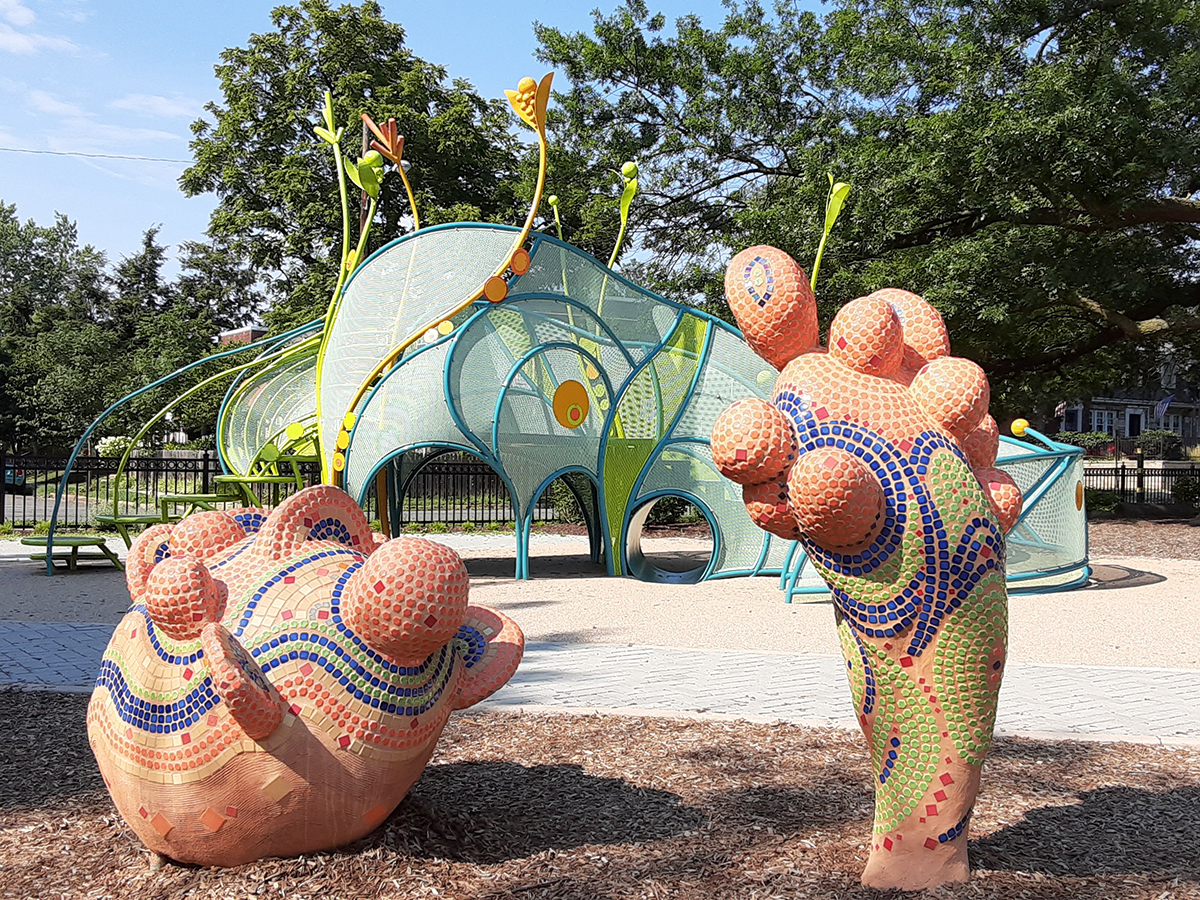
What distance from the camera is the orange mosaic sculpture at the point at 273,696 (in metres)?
2.88

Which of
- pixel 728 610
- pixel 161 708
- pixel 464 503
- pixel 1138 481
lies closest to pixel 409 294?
pixel 728 610

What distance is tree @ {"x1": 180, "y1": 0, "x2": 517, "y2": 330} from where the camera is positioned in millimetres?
26109

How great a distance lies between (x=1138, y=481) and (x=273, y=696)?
2960 cm

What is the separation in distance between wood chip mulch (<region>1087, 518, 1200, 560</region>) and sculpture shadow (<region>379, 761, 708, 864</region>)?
38.9ft

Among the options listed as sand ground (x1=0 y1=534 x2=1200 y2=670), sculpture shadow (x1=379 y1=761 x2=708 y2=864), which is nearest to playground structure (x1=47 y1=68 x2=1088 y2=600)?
sand ground (x1=0 y1=534 x2=1200 y2=670)

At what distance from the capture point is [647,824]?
12.4 feet

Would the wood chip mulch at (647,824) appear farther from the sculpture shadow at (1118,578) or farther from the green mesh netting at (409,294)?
the sculpture shadow at (1118,578)

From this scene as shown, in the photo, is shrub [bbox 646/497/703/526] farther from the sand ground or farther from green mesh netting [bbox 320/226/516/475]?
green mesh netting [bbox 320/226/516/475]

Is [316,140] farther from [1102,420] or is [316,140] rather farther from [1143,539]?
[1102,420]

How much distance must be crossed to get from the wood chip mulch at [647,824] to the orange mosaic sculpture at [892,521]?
1.15ft

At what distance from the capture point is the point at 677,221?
79.1 ft

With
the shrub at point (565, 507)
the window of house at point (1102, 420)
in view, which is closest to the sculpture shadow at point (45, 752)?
the shrub at point (565, 507)

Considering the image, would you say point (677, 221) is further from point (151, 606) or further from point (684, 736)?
→ point (151, 606)

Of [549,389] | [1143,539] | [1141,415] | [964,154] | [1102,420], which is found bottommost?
[1143,539]
